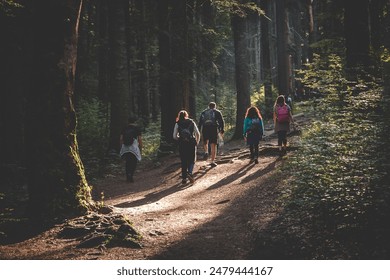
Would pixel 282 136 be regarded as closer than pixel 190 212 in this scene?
No

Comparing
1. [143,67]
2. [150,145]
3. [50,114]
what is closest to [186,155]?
[50,114]

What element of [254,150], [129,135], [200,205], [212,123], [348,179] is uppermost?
[212,123]

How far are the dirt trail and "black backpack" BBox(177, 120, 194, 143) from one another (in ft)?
4.31

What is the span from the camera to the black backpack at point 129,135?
40.5 feet

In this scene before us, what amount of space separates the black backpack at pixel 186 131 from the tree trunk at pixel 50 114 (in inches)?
183

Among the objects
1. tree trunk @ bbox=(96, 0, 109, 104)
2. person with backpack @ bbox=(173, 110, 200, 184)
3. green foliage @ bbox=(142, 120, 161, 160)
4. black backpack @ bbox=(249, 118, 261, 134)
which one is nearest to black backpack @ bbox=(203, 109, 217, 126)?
black backpack @ bbox=(249, 118, 261, 134)

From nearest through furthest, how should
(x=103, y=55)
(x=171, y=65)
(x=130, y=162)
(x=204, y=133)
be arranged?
(x=130, y=162), (x=204, y=133), (x=171, y=65), (x=103, y=55)

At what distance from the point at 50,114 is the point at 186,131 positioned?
16.2 feet

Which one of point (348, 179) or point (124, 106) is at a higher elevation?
point (124, 106)

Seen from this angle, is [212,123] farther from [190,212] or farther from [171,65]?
[190,212]

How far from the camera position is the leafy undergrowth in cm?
462

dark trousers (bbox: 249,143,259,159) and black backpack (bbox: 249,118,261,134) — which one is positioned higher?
black backpack (bbox: 249,118,261,134)

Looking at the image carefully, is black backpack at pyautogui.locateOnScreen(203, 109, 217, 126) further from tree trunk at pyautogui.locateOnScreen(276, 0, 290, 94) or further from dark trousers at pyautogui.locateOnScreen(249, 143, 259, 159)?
tree trunk at pyautogui.locateOnScreen(276, 0, 290, 94)

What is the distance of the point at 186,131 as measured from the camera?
10969 millimetres
